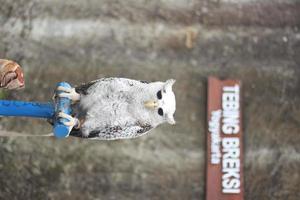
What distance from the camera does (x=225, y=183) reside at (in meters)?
1.92

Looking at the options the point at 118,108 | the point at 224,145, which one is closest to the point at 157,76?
the point at 224,145

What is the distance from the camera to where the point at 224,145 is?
1934mm

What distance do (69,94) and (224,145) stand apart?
90 cm

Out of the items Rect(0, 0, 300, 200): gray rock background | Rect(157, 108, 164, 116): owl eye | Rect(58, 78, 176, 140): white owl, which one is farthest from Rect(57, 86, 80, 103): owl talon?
Rect(0, 0, 300, 200): gray rock background

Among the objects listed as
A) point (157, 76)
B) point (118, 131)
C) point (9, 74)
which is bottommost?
point (118, 131)

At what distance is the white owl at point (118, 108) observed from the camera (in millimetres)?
1175

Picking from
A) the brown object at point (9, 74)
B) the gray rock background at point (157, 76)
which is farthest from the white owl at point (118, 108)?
the gray rock background at point (157, 76)

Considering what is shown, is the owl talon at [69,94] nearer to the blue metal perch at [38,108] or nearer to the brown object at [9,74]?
the blue metal perch at [38,108]

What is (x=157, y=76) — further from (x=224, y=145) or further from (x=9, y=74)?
(x=9, y=74)

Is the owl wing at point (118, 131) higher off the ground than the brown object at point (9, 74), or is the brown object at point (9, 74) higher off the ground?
the brown object at point (9, 74)

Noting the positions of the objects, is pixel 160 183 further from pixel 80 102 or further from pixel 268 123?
pixel 80 102

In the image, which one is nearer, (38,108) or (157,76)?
(38,108)

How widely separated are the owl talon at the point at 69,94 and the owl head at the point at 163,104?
183 mm

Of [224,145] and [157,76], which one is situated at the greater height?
[157,76]
